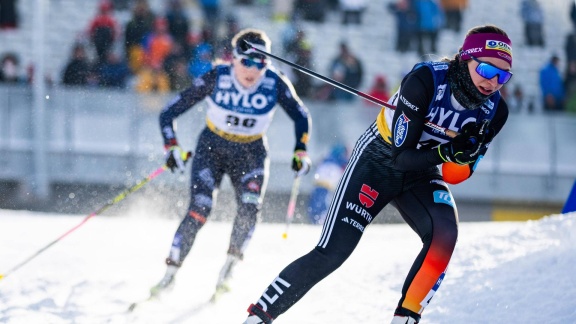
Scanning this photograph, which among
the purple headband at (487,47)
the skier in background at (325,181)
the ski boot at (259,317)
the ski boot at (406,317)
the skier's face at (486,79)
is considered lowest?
the skier in background at (325,181)

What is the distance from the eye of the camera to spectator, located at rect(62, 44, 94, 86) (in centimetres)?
1331

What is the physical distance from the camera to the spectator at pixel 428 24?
1549 centimetres

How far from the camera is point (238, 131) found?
7.20 m

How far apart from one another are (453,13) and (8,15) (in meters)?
7.28

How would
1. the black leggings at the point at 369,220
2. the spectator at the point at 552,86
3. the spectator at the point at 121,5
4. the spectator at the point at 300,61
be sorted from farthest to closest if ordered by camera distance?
the spectator at the point at 121,5 < the spectator at the point at 552,86 < the spectator at the point at 300,61 < the black leggings at the point at 369,220

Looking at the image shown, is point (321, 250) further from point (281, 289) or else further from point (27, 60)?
point (27, 60)

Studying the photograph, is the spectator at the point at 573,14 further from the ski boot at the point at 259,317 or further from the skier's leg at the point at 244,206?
the ski boot at the point at 259,317

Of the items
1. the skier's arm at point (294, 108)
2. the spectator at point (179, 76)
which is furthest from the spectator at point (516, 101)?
the skier's arm at point (294, 108)

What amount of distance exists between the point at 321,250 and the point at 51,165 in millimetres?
8635

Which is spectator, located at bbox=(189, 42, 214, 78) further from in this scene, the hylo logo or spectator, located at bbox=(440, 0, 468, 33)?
the hylo logo

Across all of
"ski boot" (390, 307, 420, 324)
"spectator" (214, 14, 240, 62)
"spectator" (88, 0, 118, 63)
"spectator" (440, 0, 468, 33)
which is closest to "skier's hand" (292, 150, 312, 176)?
"ski boot" (390, 307, 420, 324)

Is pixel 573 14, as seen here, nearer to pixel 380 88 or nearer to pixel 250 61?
pixel 380 88

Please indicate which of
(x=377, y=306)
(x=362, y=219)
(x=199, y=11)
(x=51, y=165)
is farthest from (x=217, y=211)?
(x=362, y=219)

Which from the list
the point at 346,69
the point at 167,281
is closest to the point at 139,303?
the point at 167,281
